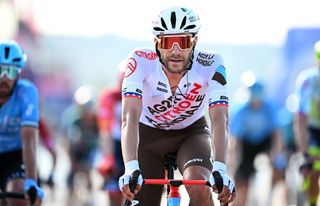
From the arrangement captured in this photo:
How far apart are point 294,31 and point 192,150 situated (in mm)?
13990

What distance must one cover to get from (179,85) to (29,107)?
1812 millimetres

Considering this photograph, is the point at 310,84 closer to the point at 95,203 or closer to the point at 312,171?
the point at 312,171

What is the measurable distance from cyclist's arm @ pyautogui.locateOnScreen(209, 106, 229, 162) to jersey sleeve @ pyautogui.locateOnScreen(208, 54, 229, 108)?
48mm

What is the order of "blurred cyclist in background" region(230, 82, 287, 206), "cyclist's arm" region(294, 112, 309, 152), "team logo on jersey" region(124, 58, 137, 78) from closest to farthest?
"team logo on jersey" region(124, 58, 137, 78) < "cyclist's arm" region(294, 112, 309, 152) < "blurred cyclist in background" region(230, 82, 287, 206)

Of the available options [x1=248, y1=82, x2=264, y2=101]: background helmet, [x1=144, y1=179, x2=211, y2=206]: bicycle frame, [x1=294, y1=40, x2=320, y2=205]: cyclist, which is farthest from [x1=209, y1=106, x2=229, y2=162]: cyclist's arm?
[x1=248, y1=82, x2=264, y2=101]: background helmet

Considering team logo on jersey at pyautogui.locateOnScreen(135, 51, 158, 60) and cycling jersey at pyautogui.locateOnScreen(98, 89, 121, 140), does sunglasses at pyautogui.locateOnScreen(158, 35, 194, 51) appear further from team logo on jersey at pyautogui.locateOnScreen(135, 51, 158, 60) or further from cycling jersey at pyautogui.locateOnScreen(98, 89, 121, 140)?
cycling jersey at pyautogui.locateOnScreen(98, 89, 121, 140)

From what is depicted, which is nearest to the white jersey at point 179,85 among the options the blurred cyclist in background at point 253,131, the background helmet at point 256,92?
the blurred cyclist in background at point 253,131

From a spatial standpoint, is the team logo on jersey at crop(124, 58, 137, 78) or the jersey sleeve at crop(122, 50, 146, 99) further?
the team logo on jersey at crop(124, 58, 137, 78)

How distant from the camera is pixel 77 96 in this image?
1947cm

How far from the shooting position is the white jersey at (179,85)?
817cm

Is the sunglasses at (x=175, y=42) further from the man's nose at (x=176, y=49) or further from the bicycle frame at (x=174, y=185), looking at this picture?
the bicycle frame at (x=174, y=185)

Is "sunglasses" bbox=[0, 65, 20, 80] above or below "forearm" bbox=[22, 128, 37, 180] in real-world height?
above

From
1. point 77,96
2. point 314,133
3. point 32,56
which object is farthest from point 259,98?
point 32,56

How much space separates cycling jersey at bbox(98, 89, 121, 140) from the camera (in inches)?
512
